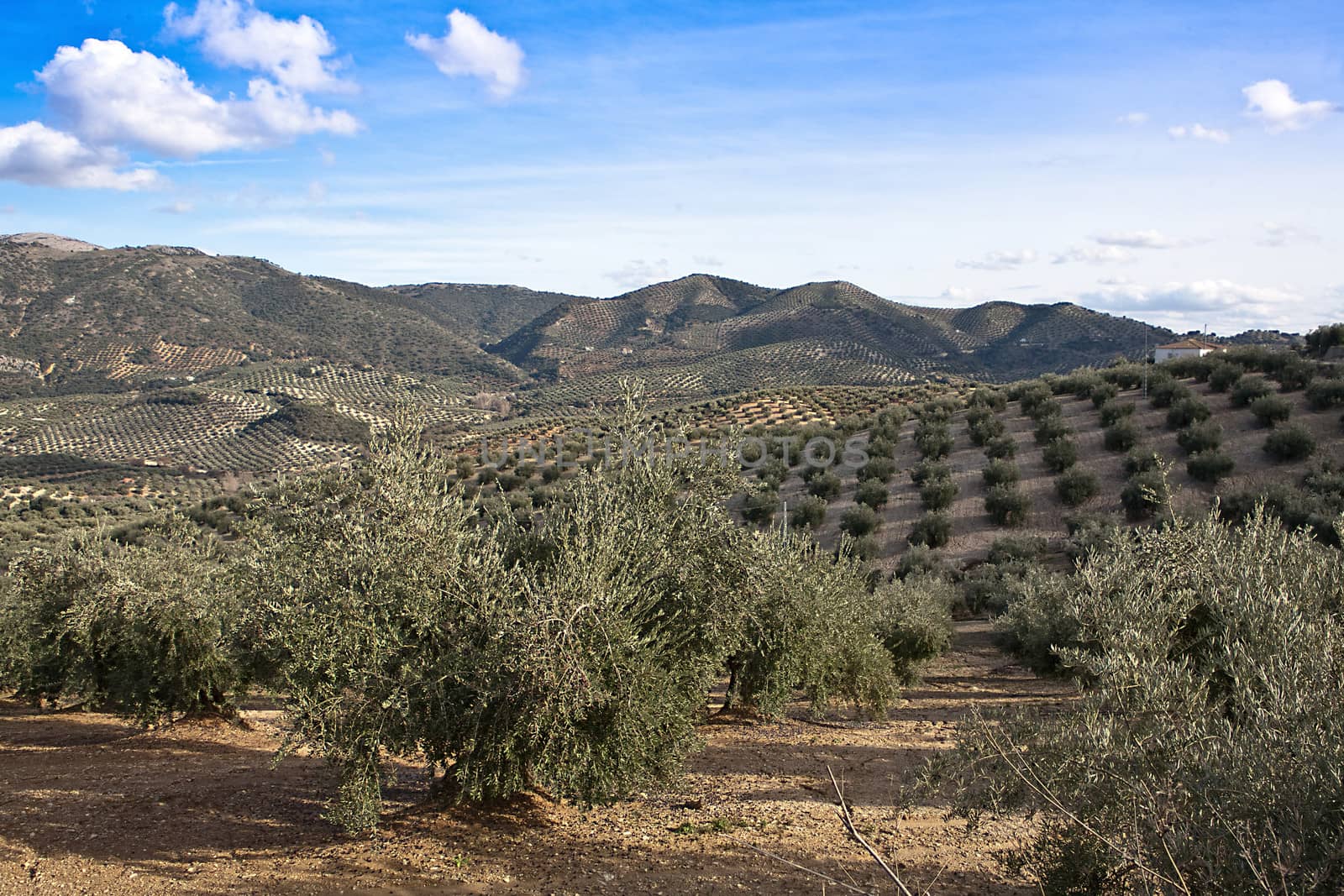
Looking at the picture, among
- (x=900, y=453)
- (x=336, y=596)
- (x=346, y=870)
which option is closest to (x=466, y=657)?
(x=336, y=596)

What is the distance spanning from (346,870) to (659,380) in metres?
70.9

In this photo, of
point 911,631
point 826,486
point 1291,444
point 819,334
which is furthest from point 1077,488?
point 819,334

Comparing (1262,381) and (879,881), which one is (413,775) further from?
(1262,381)

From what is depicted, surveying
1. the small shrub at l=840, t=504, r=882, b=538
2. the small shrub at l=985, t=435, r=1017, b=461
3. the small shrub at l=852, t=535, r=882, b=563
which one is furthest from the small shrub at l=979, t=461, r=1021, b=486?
the small shrub at l=852, t=535, r=882, b=563

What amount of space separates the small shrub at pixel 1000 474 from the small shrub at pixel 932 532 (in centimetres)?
330

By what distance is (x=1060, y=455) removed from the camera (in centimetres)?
3012

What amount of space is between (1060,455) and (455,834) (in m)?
26.8

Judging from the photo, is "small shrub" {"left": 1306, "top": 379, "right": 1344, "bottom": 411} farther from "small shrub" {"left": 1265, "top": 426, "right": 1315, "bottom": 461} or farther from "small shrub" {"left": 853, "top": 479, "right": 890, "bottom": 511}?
"small shrub" {"left": 853, "top": 479, "right": 890, "bottom": 511}

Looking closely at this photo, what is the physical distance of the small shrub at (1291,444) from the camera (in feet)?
86.0

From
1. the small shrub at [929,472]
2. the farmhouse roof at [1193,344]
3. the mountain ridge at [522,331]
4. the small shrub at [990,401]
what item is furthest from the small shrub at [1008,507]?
the mountain ridge at [522,331]

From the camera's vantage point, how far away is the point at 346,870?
7758 millimetres

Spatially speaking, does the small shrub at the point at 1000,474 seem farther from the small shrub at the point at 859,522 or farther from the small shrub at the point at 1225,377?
the small shrub at the point at 1225,377

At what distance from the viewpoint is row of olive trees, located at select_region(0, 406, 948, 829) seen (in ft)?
24.4

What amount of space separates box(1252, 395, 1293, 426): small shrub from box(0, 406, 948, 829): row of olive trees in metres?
24.2
